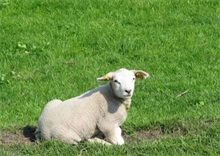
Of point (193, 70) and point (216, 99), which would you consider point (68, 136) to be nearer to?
point (216, 99)

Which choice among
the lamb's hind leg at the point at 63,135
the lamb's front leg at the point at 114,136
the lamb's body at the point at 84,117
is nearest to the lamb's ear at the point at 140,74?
the lamb's body at the point at 84,117

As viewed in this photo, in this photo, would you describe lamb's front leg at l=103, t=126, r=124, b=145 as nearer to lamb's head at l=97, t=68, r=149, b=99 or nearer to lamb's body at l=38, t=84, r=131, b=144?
lamb's body at l=38, t=84, r=131, b=144

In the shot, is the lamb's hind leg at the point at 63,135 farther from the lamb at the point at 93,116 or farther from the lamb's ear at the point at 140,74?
the lamb's ear at the point at 140,74

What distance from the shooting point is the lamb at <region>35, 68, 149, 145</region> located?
7.15m

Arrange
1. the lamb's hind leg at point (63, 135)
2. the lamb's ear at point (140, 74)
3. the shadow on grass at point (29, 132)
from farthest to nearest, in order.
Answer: the shadow on grass at point (29, 132)
the lamb's ear at point (140, 74)
the lamb's hind leg at point (63, 135)

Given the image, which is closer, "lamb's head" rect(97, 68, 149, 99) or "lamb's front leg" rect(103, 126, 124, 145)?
"lamb's head" rect(97, 68, 149, 99)

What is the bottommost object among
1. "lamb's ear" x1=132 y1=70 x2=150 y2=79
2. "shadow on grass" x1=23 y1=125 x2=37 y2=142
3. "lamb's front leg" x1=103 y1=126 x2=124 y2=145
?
"shadow on grass" x1=23 y1=125 x2=37 y2=142

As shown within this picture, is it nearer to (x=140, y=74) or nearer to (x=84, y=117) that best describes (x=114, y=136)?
(x=84, y=117)

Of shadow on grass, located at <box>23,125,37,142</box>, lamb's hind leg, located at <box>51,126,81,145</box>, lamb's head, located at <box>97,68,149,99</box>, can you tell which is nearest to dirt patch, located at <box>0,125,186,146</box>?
shadow on grass, located at <box>23,125,37,142</box>

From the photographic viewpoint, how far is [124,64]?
32.7 feet

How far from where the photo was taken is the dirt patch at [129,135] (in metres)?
7.39

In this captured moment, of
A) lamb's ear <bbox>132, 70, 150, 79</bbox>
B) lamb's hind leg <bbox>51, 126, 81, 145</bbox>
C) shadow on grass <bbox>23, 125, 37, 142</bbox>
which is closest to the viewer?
lamb's hind leg <bbox>51, 126, 81, 145</bbox>

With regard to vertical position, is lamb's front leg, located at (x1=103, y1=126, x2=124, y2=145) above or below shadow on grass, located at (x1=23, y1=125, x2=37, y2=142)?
above

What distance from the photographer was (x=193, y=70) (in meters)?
9.62
